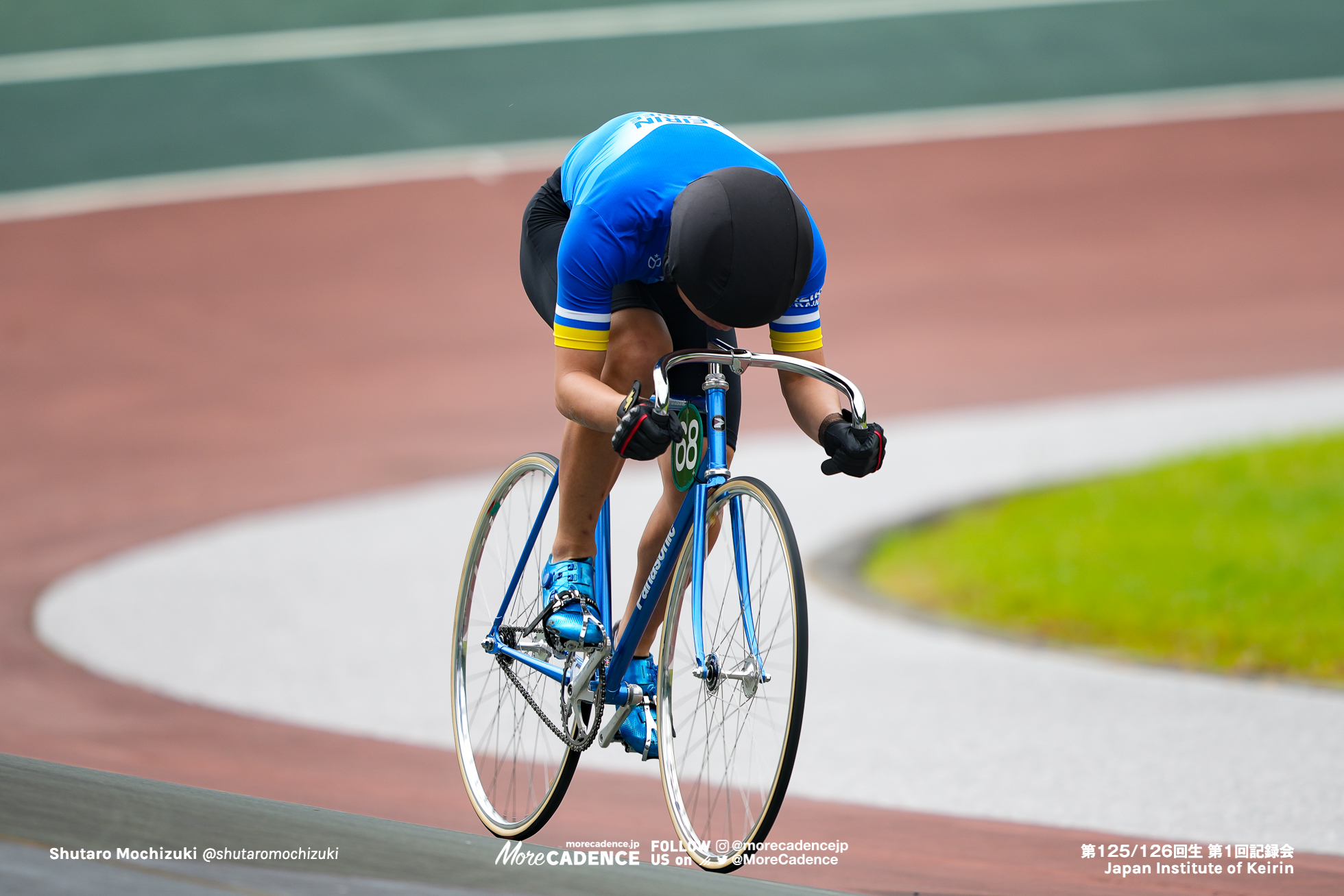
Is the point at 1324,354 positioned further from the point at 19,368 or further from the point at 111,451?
the point at 19,368

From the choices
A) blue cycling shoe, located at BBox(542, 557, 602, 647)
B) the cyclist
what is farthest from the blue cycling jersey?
blue cycling shoe, located at BBox(542, 557, 602, 647)

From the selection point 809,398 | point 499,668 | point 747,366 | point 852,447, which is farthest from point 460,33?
point 852,447

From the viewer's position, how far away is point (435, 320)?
11320 millimetres

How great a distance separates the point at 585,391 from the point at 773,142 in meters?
12.1

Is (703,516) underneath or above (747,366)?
underneath

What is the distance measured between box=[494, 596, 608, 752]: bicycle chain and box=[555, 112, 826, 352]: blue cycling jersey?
0.66 m

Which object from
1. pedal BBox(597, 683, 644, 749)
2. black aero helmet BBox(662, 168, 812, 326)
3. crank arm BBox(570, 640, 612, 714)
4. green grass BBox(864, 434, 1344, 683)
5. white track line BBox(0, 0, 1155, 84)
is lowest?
pedal BBox(597, 683, 644, 749)

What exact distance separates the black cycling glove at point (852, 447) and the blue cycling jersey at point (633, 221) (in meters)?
0.23

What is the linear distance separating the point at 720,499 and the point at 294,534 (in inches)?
200

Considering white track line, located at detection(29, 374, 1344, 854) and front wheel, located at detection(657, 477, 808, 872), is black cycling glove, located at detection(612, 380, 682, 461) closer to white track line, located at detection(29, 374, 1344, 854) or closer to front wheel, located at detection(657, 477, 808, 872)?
front wheel, located at detection(657, 477, 808, 872)

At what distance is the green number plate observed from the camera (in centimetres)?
296

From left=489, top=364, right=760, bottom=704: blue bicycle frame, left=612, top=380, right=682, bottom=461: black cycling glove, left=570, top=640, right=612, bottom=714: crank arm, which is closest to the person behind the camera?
left=612, top=380, right=682, bottom=461: black cycling glove

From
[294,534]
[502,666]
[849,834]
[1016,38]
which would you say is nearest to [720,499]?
[502,666]

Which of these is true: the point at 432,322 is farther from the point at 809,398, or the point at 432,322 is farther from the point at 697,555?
the point at 697,555
